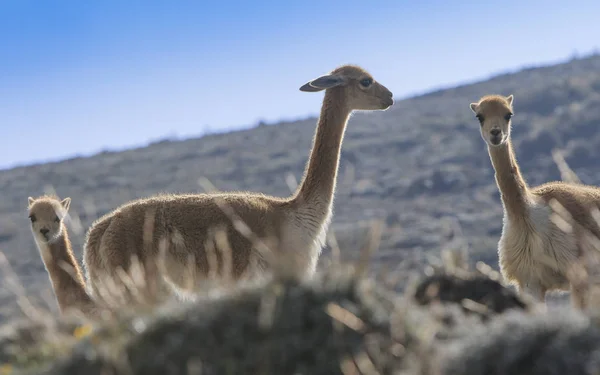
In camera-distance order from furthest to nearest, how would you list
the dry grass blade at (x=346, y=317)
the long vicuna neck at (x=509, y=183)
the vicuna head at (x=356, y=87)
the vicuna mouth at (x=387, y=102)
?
1. the vicuna mouth at (x=387, y=102)
2. the vicuna head at (x=356, y=87)
3. the long vicuna neck at (x=509, y=183)
4. the dry grass blade at (x=346, y=317)

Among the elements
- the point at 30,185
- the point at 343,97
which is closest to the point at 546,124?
the point at 30,185

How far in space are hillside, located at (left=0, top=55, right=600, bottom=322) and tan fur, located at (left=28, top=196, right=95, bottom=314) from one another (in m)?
27.8

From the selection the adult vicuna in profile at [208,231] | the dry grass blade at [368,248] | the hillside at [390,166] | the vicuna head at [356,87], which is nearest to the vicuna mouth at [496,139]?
the vicuna head at [356,87]

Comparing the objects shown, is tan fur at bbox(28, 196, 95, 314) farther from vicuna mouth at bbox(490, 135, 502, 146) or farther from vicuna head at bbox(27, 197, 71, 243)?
vicuna mouth at bbox(490, 135, 502, 146)

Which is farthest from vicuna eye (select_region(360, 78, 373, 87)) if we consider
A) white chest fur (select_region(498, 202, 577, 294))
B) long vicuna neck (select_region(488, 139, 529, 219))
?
white chest fur (select_region(498, 202, 577, 294))

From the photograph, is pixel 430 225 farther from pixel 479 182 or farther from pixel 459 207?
pixel 479 182

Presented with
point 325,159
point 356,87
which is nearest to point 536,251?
point 325,159

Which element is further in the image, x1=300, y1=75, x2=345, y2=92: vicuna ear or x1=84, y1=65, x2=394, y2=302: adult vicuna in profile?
x1=300, y1=75, x2=345, y2=92: vicuna ear

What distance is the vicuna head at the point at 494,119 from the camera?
8312 millimetres

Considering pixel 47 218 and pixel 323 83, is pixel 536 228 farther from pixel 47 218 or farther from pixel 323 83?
pixel 47 218

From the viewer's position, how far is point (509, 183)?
8.16m

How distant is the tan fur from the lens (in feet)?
28.0

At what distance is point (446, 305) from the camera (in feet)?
14.9

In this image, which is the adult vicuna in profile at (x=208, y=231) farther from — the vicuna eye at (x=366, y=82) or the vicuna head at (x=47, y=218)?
A: the vicuna head at (x=47, y=218)
